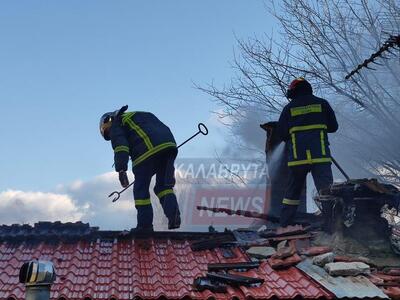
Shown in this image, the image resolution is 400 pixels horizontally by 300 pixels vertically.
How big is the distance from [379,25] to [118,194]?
810cm

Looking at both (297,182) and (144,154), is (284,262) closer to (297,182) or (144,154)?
(297,182)

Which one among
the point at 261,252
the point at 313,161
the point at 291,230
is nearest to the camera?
the point at 261,252

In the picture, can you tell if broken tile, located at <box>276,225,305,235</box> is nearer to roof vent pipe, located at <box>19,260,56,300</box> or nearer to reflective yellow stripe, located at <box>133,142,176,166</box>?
reflective yellow stripe, located at <box>133,142,176,166</box>

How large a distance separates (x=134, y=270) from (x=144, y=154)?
2052mm

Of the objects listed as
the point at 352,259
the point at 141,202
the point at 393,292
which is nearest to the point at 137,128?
the point at 141,202

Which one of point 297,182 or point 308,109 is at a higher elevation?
point 308,109

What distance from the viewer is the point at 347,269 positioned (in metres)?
5.12

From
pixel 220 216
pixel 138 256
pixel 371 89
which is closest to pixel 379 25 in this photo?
pixel 371 89

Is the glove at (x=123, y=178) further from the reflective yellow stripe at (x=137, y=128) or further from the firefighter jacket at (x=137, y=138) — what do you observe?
the reflective yellow stripe at (x=137, y=128)

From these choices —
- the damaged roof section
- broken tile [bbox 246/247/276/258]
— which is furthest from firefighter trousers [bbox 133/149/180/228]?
broken tile [bbox 246/247/276/258]

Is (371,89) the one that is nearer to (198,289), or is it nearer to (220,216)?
(198,289)

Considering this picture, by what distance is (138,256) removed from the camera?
5.87 metres

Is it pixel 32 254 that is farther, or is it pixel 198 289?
pixel 32 254

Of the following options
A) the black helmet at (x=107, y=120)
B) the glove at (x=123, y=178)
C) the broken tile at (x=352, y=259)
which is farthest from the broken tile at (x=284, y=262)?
Answer: the black helmet at (x=107, y=120)
